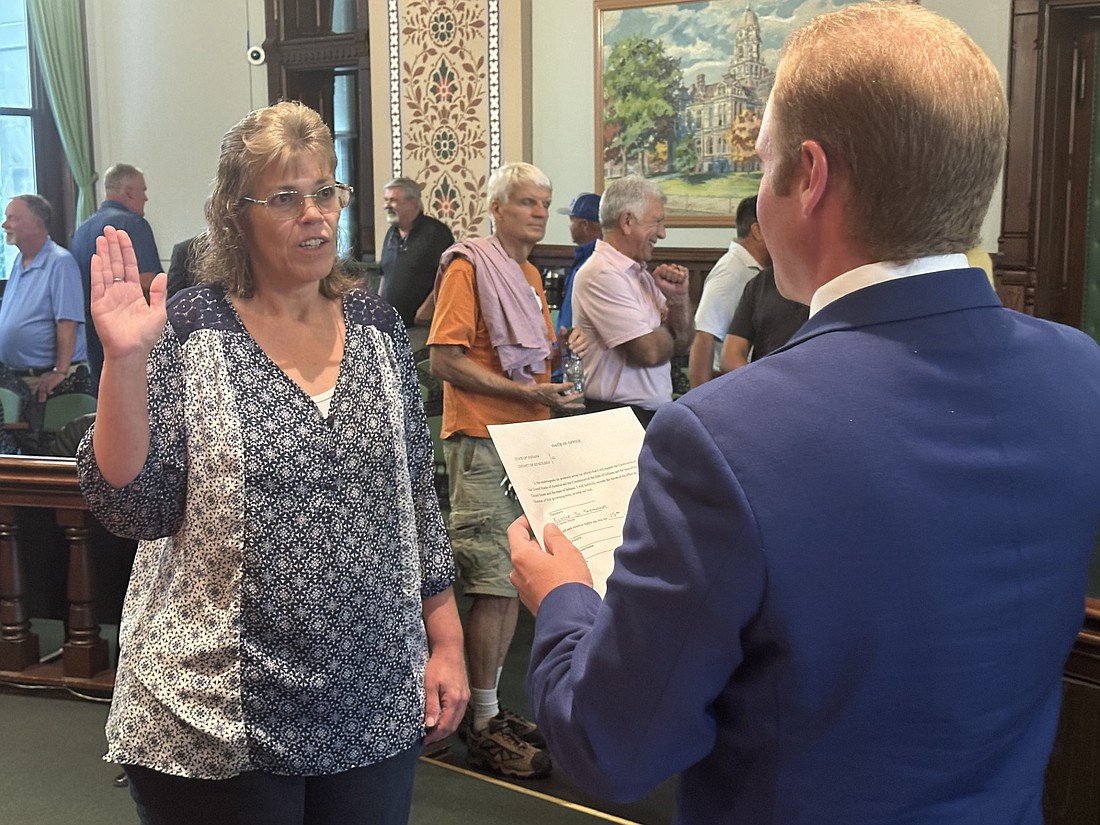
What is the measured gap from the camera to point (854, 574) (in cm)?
94

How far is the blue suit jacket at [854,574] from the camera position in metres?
0.94

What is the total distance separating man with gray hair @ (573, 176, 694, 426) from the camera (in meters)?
3.77

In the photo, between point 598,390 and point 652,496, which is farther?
point 598,390

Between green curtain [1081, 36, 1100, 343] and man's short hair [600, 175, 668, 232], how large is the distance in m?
4.35

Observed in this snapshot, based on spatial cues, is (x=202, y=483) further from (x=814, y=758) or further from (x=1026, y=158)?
(x=1026, y=158)

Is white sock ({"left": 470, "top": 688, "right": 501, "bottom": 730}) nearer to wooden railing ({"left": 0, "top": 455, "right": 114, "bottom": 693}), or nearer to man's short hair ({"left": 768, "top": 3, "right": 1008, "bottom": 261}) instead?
wooden railing ({"left": 0, "top": 455, "right": 114, "bottom": 693})

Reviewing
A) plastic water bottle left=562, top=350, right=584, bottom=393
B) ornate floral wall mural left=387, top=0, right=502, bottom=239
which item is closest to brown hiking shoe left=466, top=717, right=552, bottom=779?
plastic water bottle left=562, top=350, right=584, bottom=393

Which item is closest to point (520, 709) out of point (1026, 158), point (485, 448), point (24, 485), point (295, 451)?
point (485, 448)

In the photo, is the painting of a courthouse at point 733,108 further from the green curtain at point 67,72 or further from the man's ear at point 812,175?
the man's ear at point 812,175

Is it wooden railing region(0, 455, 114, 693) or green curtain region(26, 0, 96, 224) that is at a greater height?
green curtain region(26, 0, 96, 224)

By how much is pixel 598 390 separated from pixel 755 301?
0.57 meters

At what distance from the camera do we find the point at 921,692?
38.2 inches

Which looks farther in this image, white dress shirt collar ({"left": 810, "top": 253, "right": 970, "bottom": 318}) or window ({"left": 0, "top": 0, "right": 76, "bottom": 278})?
window ({"left": 0, "top": 0, "right": 76, "bottom": 278})

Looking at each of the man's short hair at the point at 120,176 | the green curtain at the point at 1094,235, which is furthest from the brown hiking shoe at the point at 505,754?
the green curtain at the point at 1094,235
